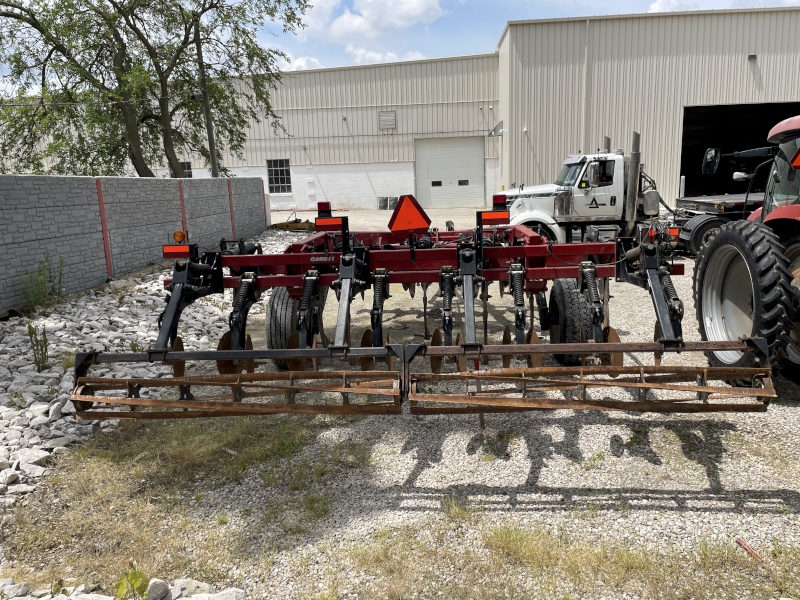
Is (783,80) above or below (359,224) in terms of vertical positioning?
above

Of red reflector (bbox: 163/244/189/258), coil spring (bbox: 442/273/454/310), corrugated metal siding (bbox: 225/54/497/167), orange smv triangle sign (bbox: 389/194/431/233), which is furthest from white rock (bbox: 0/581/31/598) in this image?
corrugated metal siding (bbox: 225/54/497/167)

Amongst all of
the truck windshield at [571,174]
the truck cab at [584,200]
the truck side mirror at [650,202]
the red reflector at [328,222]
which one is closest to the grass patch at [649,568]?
the red reflector at [328,222]

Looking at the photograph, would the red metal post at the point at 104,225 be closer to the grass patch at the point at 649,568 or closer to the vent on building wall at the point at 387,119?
the grass patch at the point at 649,568

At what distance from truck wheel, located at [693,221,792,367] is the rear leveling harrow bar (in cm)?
41

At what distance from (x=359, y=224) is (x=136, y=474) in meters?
19.3

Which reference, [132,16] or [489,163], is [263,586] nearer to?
[132,16]

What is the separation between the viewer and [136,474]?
411 centimetres

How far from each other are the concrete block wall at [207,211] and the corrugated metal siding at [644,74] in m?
11.6

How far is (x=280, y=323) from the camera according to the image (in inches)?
235

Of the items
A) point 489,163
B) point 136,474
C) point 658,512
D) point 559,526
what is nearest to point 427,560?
point 559,526

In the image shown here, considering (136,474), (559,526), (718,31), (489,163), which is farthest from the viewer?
(489,163)

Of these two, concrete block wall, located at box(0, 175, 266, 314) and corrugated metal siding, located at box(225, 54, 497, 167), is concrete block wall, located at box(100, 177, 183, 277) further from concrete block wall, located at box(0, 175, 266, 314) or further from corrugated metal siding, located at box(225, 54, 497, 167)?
corrugated metal siding, located at box(225, 54, 497, 167)

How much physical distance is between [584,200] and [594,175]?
20.4 inches

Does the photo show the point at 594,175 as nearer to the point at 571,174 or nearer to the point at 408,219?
the point at 571,174
